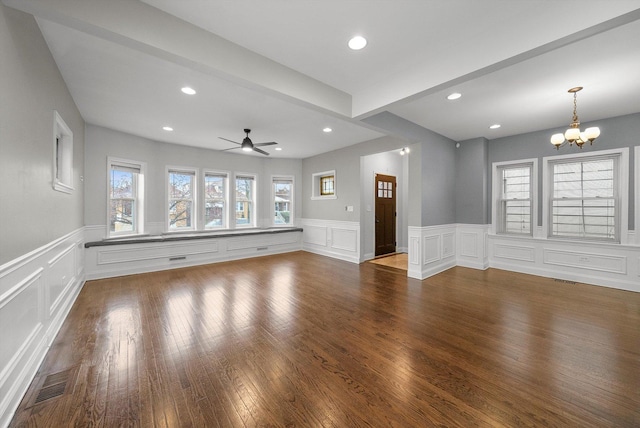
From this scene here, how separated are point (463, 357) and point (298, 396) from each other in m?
1.45

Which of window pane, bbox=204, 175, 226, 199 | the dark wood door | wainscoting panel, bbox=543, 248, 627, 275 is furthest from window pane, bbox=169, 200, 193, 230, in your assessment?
wainscoting panel, bbox=543, 248, 627, 275

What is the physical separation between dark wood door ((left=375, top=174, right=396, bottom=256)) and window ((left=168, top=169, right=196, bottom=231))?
4550mm

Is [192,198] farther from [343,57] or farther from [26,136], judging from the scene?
[343,57]

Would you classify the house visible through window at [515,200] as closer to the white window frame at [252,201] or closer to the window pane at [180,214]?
the white window frame at [252,201]

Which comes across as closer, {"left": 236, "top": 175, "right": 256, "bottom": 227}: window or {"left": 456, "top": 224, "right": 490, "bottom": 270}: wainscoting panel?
{"left": 456, "top": 224, "right": 490, "bottom": 270}: wainscoting panel

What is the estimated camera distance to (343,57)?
2.45 metres

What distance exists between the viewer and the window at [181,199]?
5.60m

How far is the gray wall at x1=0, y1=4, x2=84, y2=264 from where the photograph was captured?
1.50m

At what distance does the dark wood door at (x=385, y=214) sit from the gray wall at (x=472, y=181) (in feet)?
5.66

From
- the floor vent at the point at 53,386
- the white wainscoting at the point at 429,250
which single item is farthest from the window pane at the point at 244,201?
the floor vent at the point at 53,386

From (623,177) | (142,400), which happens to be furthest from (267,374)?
(623,177)

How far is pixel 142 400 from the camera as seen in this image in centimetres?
164

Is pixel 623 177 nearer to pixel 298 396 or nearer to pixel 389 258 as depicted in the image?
pixel 389 258

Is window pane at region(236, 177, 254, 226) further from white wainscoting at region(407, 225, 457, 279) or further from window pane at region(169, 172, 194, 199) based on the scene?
white wainscoting at region(407, 225, 457, 279)
